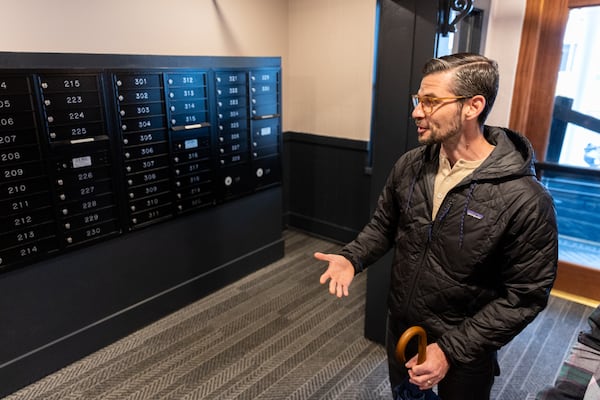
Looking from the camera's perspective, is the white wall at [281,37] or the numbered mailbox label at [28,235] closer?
the numbered mailbox label at [28,235]

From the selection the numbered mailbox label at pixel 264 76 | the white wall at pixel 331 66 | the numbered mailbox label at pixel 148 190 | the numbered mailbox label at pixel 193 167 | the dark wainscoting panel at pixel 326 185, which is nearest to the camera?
the numbered mailbox label at pixel 148 190

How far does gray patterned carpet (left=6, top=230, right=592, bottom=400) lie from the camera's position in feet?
7.09

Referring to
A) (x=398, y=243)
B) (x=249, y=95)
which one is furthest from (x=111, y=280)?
(x=398, y=243)

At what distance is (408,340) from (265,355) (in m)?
1.48

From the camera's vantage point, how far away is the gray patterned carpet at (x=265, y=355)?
2.16 meters

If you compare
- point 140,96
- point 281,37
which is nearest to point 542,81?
point 281,37

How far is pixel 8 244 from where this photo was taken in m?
1.99

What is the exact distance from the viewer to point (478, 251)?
119 cm

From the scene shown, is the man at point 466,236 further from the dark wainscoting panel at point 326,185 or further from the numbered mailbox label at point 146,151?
the dark wainscoting panel at point 326,185

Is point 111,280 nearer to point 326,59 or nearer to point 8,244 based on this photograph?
point 8,244

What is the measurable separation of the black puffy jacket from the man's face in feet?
0.38

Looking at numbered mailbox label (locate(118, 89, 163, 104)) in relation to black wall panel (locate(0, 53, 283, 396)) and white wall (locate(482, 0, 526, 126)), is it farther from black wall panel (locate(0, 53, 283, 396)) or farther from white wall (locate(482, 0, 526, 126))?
white wall (locate(482, 0, 526, 126))

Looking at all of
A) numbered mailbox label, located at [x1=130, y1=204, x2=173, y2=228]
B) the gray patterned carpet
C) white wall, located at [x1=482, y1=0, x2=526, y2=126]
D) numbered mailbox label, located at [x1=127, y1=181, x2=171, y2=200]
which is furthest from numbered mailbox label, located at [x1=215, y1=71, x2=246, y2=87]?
white wall, located at [x1=482, y1=0, x2=526, y2=126]

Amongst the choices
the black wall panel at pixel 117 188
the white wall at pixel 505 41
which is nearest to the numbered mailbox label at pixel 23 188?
the black wall panel at pixel 117 188
